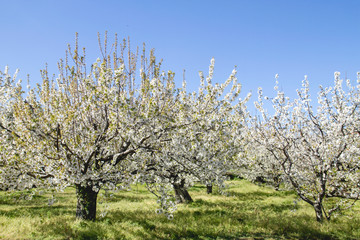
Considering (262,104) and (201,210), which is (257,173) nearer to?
(201,210)

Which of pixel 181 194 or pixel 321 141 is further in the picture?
pixel 181 194

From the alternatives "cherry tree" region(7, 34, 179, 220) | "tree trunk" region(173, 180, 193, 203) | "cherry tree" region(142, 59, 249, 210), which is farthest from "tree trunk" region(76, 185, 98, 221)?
"tree trunk" region(173, 180, 193, 203)

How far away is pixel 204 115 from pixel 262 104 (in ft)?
13.3

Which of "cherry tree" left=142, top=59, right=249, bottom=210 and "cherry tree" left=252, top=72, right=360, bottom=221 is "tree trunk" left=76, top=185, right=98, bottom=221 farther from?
"cherry tree" left=252, top=72, right=360, bottom=221

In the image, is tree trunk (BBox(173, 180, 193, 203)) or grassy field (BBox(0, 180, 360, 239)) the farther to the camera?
tree trunk (BBox(173, 180, 193, 203))

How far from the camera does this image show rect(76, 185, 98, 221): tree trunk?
1040 cm

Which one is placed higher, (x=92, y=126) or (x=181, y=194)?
(x=92, y=126)

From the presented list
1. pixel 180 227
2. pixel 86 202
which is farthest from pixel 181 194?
pixel 86 202

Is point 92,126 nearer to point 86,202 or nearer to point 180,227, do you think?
point 86,202

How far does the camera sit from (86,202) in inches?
406

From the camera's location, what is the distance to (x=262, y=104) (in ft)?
40.2

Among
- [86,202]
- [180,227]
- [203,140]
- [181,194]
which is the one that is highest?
[203,140]

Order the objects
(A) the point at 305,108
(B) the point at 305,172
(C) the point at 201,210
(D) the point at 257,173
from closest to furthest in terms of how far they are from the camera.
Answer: (A) the point at 305,108, (B) the point at 305,172, (C) the point at 201,210, (D) the point at 257,173

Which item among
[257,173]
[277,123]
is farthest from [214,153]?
[257,173]
